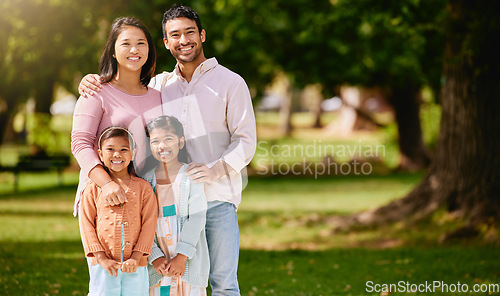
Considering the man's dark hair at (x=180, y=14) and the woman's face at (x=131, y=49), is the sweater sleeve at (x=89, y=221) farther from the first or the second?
the man's dark hair at (x=180, y=14)

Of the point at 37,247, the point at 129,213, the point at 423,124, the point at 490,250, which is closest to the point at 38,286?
the point at 37,247

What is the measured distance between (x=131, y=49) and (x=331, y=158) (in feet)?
58.7

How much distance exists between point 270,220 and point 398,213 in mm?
3046

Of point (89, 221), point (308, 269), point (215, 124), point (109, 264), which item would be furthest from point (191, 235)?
point (308, 269)

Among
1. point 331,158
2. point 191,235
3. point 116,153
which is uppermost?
point 116,153

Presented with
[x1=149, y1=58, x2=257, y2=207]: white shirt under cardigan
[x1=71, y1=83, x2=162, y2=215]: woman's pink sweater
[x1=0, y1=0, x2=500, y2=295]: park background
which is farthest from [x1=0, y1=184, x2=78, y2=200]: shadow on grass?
[x1=149, y1=58, x2=257, y2=207]: white shirt under cardigan

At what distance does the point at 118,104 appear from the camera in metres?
4.01

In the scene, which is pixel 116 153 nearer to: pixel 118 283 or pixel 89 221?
pixel 89 221

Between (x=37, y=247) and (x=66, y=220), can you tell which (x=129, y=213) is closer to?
(x=37, y=247)

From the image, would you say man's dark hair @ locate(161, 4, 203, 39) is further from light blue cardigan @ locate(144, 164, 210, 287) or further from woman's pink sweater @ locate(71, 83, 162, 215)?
light blue cardigan @ locate(144, 164, 210, 287)

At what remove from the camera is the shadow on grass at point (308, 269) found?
22.6ft

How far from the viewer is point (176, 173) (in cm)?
399

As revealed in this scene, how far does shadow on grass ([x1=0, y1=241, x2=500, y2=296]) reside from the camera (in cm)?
689

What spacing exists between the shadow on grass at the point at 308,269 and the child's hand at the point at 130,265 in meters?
3.04
